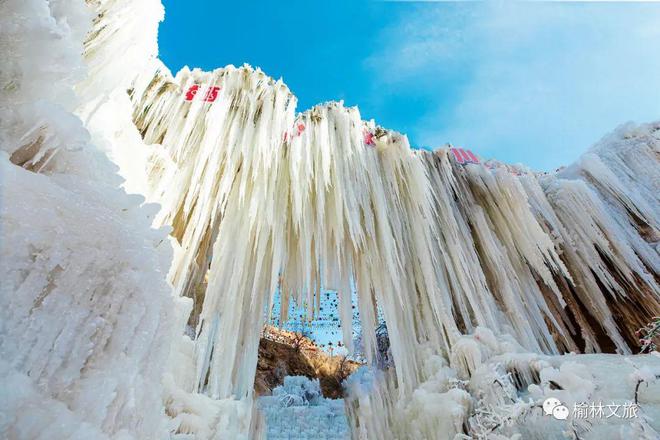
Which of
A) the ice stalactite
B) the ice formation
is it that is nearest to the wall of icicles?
the ice stalactite

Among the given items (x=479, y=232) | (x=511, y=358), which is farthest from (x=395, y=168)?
(x=511, y=358)

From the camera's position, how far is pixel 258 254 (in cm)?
Answer: 324

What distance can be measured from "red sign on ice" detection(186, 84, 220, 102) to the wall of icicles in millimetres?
19

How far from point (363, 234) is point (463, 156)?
2.23 metres

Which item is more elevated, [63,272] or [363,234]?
[363,234]

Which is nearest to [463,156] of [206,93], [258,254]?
[258,254]

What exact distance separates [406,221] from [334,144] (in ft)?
3.92

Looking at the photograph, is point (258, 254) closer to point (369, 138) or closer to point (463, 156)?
point (369, 138)

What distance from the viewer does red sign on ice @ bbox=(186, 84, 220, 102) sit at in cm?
362

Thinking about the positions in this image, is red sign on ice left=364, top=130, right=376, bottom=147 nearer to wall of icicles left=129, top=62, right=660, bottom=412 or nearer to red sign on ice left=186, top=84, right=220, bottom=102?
wall of icicles left=129, top=62, right=660, bottom=412

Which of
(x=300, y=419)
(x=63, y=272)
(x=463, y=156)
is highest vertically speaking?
(x=463, y=156)

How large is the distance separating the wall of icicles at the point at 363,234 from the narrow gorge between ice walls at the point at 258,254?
0.08ft

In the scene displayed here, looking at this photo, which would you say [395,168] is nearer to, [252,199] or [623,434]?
[252,199]

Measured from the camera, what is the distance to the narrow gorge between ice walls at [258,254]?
0.89 metres
